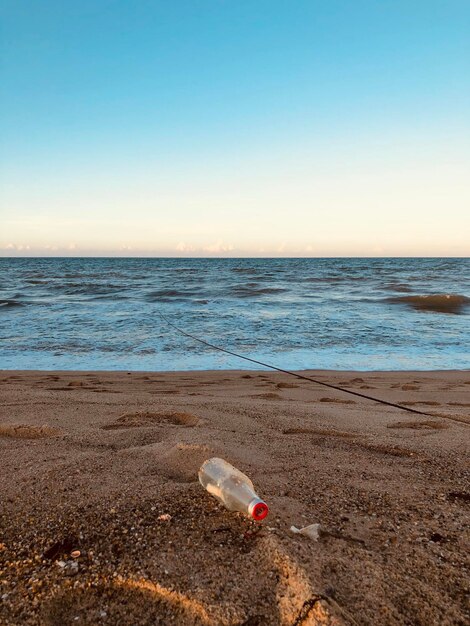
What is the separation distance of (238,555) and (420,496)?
0.88 m

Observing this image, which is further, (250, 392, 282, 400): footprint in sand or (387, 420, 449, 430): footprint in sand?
(250, 392, 282, 400): footprint in sand

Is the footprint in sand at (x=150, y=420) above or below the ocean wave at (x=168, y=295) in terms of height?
above

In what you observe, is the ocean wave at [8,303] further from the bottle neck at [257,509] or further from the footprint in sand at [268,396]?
the bottle neck at [257,509]

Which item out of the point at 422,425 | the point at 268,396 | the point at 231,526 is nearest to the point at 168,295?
the point at 268,396

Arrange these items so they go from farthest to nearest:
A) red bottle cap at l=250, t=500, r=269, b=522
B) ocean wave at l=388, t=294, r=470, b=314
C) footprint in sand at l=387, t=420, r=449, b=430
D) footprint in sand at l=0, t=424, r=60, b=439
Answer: ocean wave at l=388, t=294, r=470, b=314, footprint in sand at l=387, t=420, r=449, b=430, footprint in sand at l=0, t=424, r=60, b=439, red bottle cap at l=250, t=500, r=269, b=522

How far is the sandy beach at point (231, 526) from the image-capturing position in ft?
3.66

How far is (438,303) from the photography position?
Result: 46.0ft

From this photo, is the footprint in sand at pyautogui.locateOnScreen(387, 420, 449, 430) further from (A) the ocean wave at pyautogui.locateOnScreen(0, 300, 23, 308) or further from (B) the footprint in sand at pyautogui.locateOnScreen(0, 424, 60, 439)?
(A) the ocean wave at pyautogui.locateOnScreen(0, 300, 23, 308)

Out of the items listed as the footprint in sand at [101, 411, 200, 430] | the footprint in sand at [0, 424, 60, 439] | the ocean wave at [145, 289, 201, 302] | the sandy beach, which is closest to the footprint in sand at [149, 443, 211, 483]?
the sandy beach

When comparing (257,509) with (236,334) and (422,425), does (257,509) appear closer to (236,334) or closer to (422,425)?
(422,425)

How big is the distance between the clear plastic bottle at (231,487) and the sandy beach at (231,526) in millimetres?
48

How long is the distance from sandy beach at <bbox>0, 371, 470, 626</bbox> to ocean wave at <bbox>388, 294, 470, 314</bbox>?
1103 centimetres

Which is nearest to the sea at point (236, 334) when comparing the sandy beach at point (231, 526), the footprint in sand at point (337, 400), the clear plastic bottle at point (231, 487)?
the footprint in sand at point (337, 400)

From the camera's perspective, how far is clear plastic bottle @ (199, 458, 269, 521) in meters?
1.41
